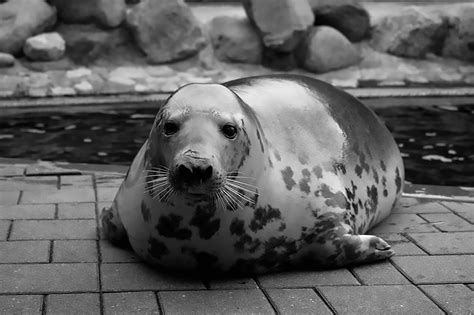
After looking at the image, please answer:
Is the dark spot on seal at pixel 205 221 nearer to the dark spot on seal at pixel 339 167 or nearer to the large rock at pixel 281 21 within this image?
the dark spot on seal at pixel 339 167

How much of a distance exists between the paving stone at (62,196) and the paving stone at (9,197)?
3 cm

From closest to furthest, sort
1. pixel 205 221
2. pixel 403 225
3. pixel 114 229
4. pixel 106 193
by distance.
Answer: pixel 205 221 → pixel 114 229 → pixel 403 225 → pixel 106 193

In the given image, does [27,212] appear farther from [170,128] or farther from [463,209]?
[463,209]

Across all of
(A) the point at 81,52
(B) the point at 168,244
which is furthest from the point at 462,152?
(A) the point at 81,52

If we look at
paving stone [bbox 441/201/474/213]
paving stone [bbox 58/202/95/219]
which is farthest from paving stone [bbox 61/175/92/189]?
paving stone [bbox 441/201/474/213]

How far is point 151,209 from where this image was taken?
3.13 metres

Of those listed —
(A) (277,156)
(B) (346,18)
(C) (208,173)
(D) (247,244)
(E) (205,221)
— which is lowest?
(B) (346,18)

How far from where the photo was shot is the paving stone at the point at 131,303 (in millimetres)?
2822

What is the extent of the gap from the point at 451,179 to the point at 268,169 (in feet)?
7.88

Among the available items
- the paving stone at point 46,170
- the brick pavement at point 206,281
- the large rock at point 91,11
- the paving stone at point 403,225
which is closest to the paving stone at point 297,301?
the brick pavement at point 206,281

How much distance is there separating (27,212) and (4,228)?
261 millimetres

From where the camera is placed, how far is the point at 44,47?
330 inches

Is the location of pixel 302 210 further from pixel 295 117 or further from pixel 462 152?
pixel 462 152

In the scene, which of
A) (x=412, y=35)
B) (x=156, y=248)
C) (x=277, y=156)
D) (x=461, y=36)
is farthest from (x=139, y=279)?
(x=461, y=36)
